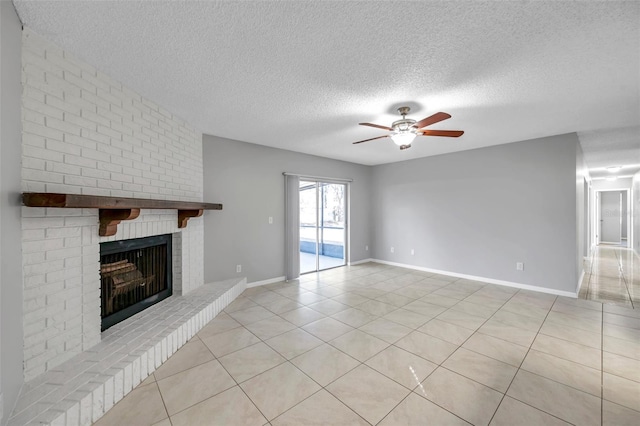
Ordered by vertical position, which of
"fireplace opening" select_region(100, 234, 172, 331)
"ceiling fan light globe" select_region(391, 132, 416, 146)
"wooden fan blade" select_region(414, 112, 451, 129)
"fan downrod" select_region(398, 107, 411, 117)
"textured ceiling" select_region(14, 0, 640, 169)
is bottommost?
"fireplace opening" select_region(100, 234, 172, 331)

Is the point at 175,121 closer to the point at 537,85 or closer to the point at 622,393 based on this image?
the point at 537,85

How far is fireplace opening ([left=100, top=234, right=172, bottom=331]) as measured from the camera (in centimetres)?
234

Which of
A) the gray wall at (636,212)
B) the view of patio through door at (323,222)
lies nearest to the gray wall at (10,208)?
the view of patio through door at (323,222)

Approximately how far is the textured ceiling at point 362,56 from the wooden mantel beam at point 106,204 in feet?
3.60

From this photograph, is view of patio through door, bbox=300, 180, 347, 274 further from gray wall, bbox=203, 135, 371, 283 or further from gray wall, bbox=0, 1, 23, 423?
gray wall, bbox=0, 1, 23, 423

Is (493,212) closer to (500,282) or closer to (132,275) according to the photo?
(500,282)

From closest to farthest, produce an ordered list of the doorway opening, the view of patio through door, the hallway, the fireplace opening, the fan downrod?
the fireplace opening
the fan downrod
the hallway
the view of patio through door
the doorway opening

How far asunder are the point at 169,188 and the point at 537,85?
4.03 meters

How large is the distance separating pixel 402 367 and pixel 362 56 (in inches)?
100

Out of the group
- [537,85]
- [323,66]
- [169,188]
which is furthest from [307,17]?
[169,188]

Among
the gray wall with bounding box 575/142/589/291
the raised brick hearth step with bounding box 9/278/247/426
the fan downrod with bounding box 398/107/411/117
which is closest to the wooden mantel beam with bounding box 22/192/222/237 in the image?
the raised brick hearth step with bounding box 9/278/247/426

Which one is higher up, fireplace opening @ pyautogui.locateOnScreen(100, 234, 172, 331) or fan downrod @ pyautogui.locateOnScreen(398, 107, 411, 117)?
fan downrod @ pyautogui.locateOnScreen(398, 107, 411, 117)

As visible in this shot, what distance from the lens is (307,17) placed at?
155 centimetres

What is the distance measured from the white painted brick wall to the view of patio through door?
323 centimetres
